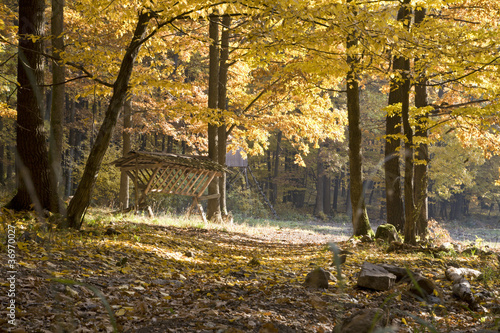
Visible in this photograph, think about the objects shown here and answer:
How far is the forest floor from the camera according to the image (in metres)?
2.81

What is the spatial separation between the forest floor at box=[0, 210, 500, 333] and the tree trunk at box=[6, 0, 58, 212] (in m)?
0.60

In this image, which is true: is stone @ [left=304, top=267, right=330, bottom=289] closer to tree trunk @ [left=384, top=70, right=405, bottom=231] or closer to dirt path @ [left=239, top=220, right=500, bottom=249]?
dirt path @ [left=239, top=220, right=500, bottom=249]

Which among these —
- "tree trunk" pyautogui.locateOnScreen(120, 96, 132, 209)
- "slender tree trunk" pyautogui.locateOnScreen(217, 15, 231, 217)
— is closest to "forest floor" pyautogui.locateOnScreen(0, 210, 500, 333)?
"tree trunk" pyautogui.locateOnScreen(120, 96, 132, 209)

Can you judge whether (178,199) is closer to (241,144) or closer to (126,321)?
(241,144)

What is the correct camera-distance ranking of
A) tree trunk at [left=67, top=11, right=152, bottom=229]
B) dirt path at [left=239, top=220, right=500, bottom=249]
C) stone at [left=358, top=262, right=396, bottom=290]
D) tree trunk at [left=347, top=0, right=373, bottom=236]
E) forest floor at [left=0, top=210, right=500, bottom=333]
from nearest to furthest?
forest floor at [left=0, top=210, right=500, bottom=333]
stone at [left=358, top=262, right=396, bottom=290]
tree trunk at [left=67, top=11, right=152, bottom=229]
tree trunk at [left=347, top=0, right=373, bottom=236]
dirt path at [left=239, top=220, right=500, bottom=249]

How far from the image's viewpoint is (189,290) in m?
4.19

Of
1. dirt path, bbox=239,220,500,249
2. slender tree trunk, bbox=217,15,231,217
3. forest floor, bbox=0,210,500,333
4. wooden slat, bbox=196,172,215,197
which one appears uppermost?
slender tree trunk, bbox=217,15,231,217

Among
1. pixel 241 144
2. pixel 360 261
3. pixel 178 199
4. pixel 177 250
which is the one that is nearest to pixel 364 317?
pixel 360 261

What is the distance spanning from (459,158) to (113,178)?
21.3 metres

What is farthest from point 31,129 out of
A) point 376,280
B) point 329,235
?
point 329,235

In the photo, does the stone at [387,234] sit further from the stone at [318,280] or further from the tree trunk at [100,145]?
the tree trunk at [100,145]

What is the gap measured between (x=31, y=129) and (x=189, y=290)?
4789mm

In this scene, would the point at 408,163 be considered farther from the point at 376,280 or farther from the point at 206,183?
the point at 206,183

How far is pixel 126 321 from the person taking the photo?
2869mm
